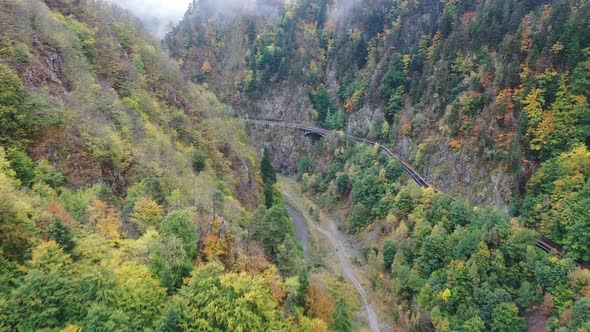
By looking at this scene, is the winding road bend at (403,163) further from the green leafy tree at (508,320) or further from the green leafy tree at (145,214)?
the green leafy tree at (145,214)

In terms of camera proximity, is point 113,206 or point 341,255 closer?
point 113,206

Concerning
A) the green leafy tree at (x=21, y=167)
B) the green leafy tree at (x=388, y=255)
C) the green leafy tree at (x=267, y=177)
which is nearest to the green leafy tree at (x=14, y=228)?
the green leafy tree at (x=21, y=167)

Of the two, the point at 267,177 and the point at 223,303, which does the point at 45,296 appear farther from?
the point at 267,177

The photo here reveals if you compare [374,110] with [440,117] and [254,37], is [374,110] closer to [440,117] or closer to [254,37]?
[440,117]

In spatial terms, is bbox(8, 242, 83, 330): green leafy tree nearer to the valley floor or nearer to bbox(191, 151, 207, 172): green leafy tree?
bbox(191, 151, 207, 172): green leafy tree

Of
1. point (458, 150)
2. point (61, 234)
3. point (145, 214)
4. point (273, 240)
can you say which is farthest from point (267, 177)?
point (61, 234)

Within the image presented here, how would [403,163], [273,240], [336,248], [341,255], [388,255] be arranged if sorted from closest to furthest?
[273,240], [388,255], [341,255], [336,248], [403,163]

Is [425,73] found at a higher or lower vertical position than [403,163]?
higher
